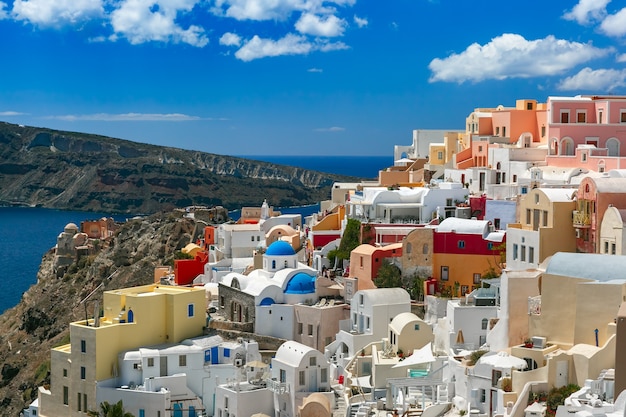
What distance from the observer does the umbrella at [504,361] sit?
28.0m

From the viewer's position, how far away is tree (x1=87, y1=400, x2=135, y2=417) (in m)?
34.9

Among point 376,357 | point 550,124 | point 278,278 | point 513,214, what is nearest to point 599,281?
point 376,357

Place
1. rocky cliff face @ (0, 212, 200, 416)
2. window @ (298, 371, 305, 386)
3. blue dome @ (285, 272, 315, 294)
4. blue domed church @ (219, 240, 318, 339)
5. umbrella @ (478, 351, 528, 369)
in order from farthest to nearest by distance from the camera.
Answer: rocky cliff face @ (0, 212, 200, 416), blue dome @ (285, 272, 315, 294), blue domed church @ (219, 240, 318, 339), window @ (298, 371, 305, 386), umbrella @ (478, 351, 528, 369)

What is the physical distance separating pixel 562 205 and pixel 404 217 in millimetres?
12207

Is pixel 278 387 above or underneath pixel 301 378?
underneath

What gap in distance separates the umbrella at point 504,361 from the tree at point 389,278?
11685mm

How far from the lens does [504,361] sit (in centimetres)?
2833

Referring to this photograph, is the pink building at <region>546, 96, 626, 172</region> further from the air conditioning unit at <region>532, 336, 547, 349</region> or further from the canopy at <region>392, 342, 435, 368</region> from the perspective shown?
the air conditioning unit at <region>532, 336, 547, 349</region>

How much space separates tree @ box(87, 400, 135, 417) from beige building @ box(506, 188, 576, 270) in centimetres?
1452

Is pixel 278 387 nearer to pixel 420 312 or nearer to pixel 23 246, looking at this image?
pixel 420 312

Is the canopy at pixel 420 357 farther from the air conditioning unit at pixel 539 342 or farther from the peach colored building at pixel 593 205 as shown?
the peach colored building at pixel 593 205

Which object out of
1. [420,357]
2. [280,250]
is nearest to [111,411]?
[420,357]

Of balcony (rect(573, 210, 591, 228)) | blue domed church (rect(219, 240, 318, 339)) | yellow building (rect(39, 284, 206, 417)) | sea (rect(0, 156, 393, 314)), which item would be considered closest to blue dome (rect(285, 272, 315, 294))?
blue domed church (rect(219, 240, 318, 339))

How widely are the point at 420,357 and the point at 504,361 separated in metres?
6.33
